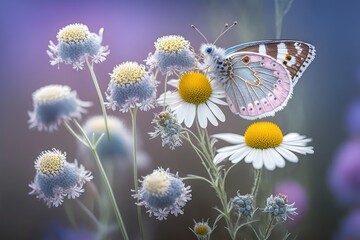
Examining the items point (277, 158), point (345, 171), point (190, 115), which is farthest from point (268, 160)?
point (345, 171)

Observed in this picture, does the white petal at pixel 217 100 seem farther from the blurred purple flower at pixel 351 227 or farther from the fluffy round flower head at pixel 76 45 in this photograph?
the blurred purple flower at pixel 351 227

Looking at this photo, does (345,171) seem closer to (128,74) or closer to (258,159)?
(258,159)

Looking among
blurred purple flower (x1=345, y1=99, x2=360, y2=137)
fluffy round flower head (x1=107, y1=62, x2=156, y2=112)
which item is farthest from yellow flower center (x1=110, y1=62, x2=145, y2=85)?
blurred purple flower (x1=345, y1=99, x2=360, y2=137)

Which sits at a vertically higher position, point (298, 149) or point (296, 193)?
point (298, 149)

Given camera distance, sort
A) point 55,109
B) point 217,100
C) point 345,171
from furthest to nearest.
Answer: point 345,171 → point 217,100 → point 55,109

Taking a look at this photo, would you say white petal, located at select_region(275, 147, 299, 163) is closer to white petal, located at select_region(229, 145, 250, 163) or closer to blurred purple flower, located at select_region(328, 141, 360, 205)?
white petal, located at select_region(229, 145, 250, 163)

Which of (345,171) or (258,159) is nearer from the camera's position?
(258,159)
